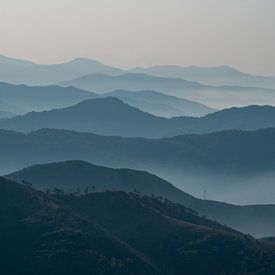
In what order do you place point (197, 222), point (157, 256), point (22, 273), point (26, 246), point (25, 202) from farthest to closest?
point (197, 222), point (25, 202), point (157, 256), point (26, 246), point (22, 273)

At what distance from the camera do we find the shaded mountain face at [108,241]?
4050 inches

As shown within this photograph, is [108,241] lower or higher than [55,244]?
higher

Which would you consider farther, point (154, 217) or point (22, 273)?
point (154, 217)

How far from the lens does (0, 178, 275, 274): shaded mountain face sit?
338 feet

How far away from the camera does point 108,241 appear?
111 metres

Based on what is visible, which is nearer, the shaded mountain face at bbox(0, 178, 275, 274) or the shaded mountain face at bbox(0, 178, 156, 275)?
the shaded mountain face at bbox(0, 178, 156, 275)

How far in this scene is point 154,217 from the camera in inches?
5012

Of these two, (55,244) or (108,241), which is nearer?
(55,244)

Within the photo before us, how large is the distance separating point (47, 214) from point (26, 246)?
11.4 m

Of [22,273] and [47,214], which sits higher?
[47,214]

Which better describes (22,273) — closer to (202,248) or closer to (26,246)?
→ (26,246)

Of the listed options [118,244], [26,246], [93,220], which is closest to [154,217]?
[93,220]

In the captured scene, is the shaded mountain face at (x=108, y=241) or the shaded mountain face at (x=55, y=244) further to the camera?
the shaded mountain face at (x=108, y=241)

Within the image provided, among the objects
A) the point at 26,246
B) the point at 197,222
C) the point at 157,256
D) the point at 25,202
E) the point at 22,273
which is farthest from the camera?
the point at 197,222
